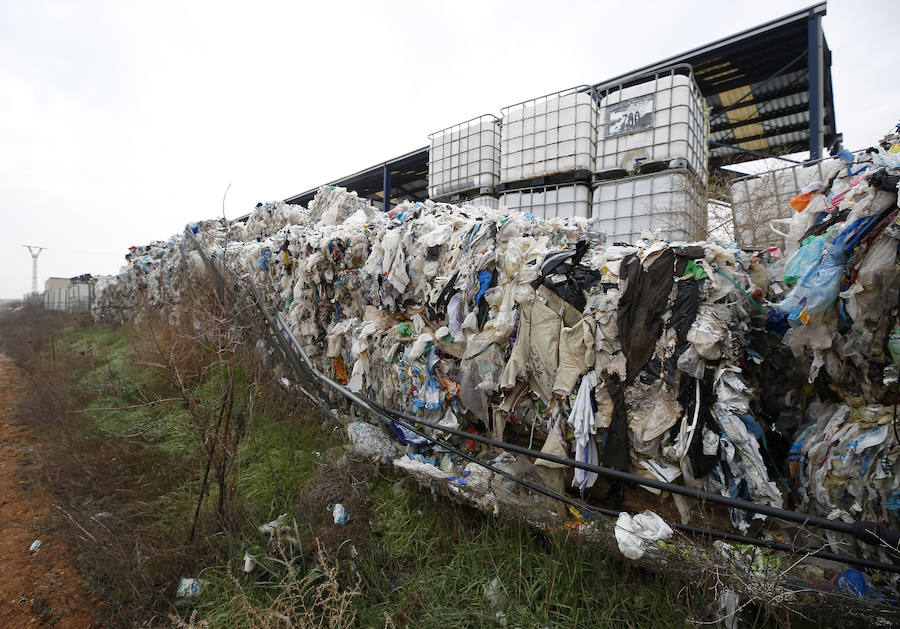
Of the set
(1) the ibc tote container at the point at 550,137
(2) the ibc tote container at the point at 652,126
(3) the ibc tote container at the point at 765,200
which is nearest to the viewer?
(3) the ibc tote container at the point at 765,200

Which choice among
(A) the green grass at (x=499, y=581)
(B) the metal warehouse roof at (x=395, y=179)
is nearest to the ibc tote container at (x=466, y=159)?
(B) the metal warehouse roof at (x=395, y=179)

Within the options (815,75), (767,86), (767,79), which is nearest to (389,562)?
(815,75)

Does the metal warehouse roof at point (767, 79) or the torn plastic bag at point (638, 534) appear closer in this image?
the torn plastic bag at point (638, 534)

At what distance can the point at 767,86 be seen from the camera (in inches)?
299

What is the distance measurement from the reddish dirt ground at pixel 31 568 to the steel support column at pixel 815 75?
30.2 feet

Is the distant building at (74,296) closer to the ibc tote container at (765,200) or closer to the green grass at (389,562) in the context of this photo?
the green grass at (389,562)

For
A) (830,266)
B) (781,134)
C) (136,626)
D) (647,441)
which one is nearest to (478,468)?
(647,441)

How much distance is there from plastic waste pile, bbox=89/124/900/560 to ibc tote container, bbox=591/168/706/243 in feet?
7.60

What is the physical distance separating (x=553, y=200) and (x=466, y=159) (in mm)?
1990

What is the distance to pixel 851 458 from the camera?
1661 mm

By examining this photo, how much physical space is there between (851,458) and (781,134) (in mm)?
11287

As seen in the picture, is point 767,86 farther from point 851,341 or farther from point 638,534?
point 638,534

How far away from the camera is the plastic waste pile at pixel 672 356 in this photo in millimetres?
1629

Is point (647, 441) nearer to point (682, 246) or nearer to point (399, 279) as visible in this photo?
point (682, 246)
